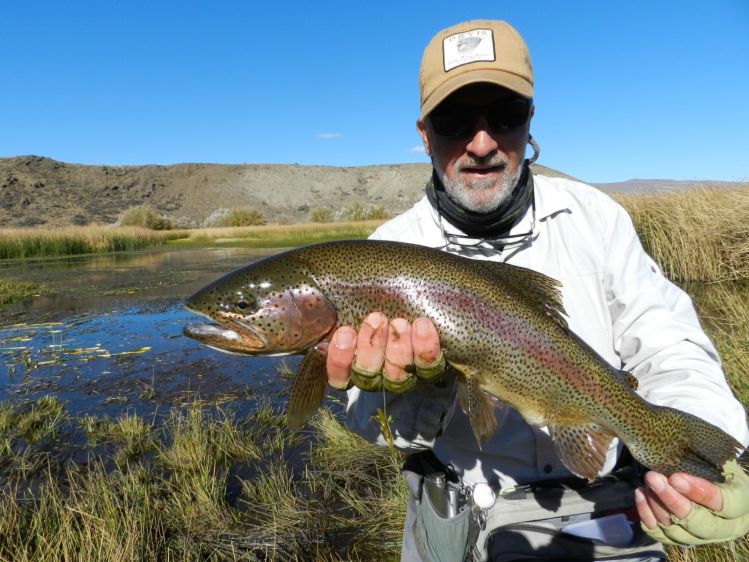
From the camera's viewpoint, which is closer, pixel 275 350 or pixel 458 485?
pixel 275 350

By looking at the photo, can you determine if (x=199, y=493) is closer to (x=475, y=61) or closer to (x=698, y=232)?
(x=475, y=61)

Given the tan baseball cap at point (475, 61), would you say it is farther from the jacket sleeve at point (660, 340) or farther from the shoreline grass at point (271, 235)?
the shoreline grass at point (271, 235)

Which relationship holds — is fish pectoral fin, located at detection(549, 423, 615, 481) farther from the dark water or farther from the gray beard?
the dark water

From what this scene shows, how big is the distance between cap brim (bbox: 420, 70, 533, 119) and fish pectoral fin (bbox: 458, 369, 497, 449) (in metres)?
1.60

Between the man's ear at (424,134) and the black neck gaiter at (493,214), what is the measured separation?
1.09 ft

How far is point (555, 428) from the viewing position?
96.1 inches

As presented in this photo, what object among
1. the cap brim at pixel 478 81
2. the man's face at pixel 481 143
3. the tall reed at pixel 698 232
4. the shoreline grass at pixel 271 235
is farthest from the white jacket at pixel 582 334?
the shoreline grass at pixel 271 235

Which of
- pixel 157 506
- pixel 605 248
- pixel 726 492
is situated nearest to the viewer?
pixel 726 492

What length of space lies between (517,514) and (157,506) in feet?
9.21

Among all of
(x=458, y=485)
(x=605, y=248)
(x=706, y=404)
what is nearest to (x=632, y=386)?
(x=706, y=404)

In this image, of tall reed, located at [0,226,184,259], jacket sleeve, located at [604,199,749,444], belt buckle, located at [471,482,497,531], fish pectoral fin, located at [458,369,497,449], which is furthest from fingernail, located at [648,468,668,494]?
tall reed, located at [0,226,184,259]

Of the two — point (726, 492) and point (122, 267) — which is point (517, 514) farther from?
point (122, 267)

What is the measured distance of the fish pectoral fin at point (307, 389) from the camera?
93.1 inches

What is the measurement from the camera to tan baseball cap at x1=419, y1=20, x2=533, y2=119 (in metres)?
2.88
